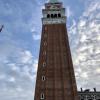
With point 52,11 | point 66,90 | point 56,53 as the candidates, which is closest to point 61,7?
point 52,11

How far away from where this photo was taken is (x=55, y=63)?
232ft

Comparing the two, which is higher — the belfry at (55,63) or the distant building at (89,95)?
the belfry at (55,63)

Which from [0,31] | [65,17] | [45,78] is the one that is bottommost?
[45,78]

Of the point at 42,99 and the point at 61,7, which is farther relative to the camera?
the point at 61,7

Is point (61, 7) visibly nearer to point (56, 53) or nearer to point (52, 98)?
point (56, 53)

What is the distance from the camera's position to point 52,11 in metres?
81.8

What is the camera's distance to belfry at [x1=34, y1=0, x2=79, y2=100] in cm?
6594

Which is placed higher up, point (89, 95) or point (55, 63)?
point (55, 63)

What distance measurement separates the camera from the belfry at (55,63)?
6594cm

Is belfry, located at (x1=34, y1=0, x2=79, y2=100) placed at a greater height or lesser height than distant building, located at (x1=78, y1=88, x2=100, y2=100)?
greater

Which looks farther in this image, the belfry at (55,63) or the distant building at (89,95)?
the distant building at (89,95)

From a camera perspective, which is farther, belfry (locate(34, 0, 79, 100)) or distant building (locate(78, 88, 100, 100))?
distant building (locate(78, 88, 100, 100))

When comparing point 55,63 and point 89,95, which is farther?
point 89,95

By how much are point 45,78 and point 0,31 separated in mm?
18444
